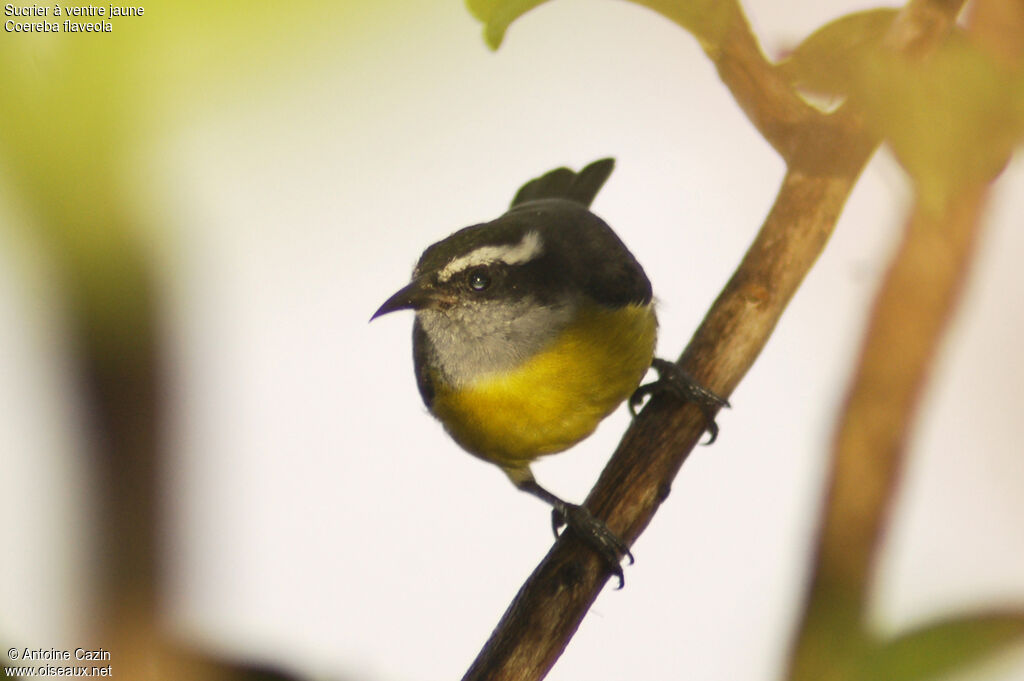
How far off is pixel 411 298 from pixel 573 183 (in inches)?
15.1

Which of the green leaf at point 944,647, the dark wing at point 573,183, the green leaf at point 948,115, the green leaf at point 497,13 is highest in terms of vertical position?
the dark wing at point 573,183

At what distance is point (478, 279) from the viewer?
78 cm

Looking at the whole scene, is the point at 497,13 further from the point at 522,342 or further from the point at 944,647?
the point at 944,647

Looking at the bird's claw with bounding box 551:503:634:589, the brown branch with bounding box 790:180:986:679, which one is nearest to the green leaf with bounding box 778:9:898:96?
the brown branch with bounding box 790:180:986:679

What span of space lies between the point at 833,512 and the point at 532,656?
0.24 meters

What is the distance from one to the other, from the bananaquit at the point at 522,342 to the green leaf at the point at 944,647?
0.32 metres

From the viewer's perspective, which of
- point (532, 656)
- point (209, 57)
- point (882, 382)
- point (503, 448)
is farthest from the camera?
point (503, 448)

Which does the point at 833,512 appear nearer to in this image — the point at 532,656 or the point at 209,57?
the point at 532,656

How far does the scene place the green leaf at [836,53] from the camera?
0.44 m

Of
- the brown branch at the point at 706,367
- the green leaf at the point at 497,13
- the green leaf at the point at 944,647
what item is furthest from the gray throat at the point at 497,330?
the green leaf at the point at 944,647

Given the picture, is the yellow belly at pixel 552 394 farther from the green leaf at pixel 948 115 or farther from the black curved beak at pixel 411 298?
the green leaf at pixel 948 115

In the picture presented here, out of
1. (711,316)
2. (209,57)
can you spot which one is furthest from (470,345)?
(209,57)

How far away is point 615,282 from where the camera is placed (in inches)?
33.5

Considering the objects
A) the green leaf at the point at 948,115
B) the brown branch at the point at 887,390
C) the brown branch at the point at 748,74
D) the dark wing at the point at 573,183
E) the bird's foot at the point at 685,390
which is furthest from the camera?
the dark wing at the point at 573,183
